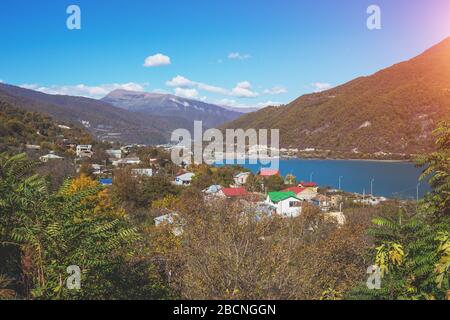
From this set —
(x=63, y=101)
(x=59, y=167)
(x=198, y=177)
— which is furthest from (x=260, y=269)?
(x=63, y=101)

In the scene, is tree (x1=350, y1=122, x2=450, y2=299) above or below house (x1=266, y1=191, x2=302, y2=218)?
above

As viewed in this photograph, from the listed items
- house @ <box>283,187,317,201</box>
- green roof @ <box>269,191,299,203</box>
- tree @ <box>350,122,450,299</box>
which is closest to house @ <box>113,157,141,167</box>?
house @ <box>283,187,317,201</box>

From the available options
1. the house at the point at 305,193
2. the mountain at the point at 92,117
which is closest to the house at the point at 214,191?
the house at the point at 305,193

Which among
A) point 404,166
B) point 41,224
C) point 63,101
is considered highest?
point 63,101

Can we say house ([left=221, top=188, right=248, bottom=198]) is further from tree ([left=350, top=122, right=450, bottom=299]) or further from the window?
tree ([left=350, top=122, right=450, bottom=299])

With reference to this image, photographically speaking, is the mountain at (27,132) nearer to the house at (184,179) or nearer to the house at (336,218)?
the house at (184,179)

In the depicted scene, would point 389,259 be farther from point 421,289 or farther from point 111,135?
point 111,135
